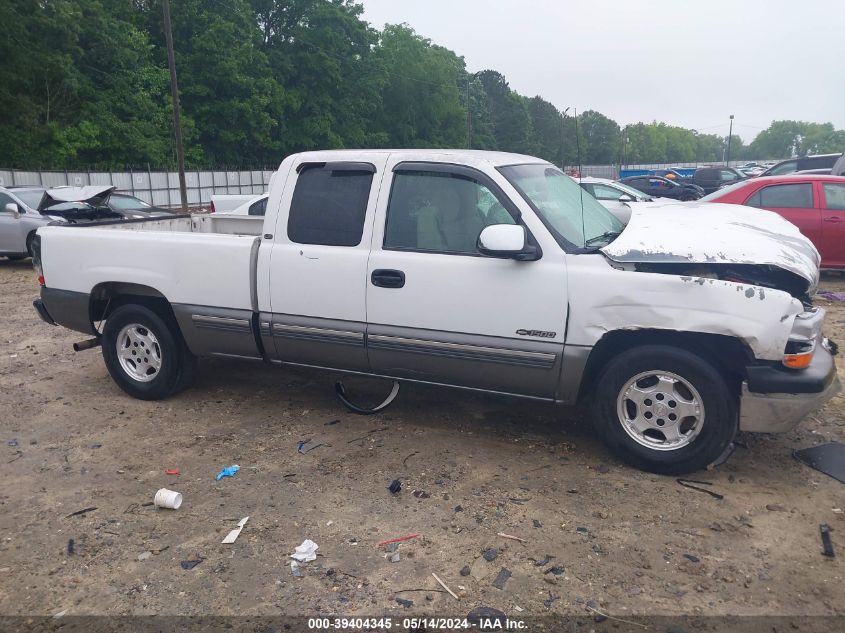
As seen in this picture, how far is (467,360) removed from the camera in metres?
4.63

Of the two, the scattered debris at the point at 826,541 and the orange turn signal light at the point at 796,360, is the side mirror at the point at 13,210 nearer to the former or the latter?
the orange turn signal light at the point at 796,360

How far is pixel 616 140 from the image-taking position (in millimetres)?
124125

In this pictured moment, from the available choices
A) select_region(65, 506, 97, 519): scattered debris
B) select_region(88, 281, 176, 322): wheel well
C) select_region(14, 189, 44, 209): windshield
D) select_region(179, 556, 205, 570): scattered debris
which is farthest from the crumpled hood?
select_region(14, 189, 44, 209): windshield

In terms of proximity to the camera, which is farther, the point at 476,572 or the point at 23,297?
the point at 23,297

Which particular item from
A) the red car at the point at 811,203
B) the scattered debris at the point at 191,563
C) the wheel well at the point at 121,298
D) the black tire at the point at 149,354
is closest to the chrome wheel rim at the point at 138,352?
the black tire at the point at 149,354

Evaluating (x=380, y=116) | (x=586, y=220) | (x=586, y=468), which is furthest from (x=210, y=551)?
(x=380, y=116)

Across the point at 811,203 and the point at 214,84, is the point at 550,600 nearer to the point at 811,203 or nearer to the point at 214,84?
the point at 811,203

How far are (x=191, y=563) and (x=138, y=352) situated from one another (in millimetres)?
2841

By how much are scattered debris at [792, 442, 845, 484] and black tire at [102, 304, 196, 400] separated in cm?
469

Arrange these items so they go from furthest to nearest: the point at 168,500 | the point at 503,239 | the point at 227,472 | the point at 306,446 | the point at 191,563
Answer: the point at 306,446, the point at 227,472, the point at 503,239, the point at 168,500, the point at 191,563

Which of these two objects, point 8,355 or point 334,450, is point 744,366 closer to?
point 334,450

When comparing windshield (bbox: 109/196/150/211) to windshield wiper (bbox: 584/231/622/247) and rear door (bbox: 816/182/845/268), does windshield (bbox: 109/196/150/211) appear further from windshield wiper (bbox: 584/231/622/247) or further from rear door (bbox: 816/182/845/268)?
rear door (bbox: 816/182/845/268)

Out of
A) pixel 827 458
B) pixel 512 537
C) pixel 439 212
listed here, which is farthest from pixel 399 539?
pixel 827 458

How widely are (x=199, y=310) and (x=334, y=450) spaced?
1599 mm
